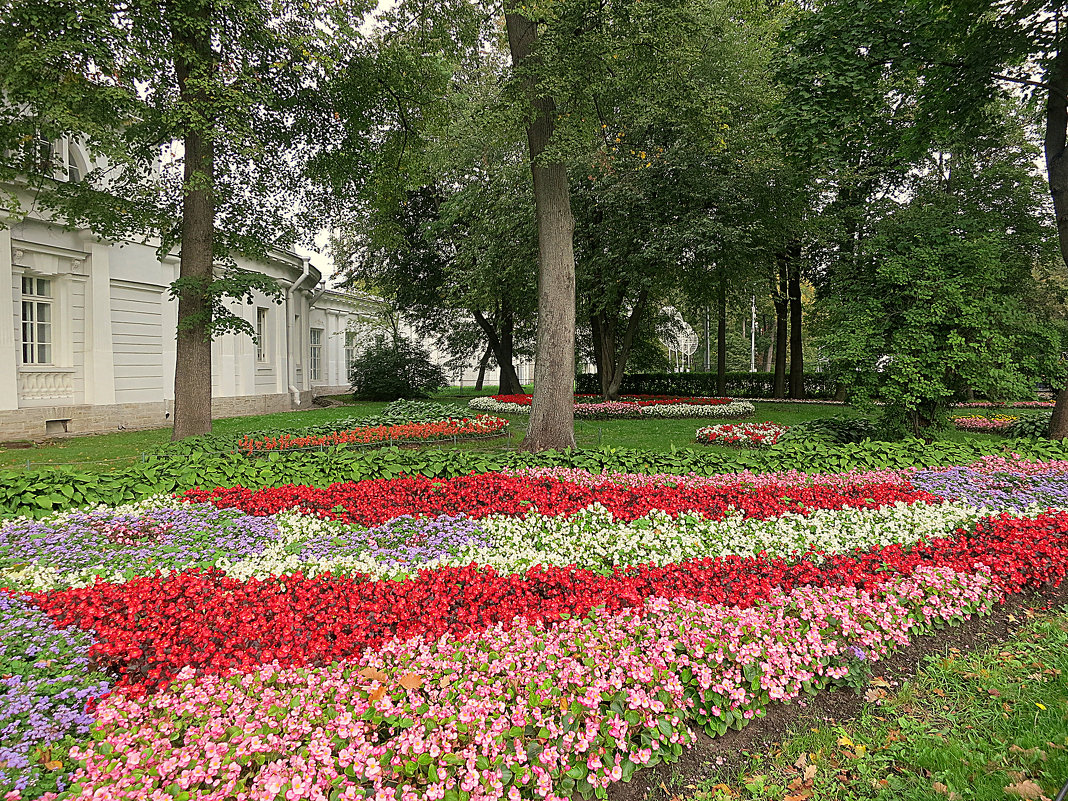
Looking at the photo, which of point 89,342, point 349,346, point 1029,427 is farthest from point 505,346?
point 1029,427

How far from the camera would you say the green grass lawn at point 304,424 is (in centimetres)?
905

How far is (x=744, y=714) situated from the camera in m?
2.50

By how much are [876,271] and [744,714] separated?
8.58 m

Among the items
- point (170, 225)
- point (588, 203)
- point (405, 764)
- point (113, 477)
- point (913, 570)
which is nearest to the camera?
point (405, 764)

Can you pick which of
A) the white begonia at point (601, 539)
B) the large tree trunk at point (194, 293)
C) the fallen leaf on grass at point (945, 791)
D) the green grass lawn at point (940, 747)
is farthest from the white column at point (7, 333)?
the fallen leaf on grass at point (945, 791)

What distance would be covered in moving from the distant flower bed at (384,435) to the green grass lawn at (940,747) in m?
7.21

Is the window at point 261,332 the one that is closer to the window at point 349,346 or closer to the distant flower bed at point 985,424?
the window at point 349,346

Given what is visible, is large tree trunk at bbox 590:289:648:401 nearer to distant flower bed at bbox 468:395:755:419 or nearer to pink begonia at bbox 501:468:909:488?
distant flower bed at bbox 468:395:755:419

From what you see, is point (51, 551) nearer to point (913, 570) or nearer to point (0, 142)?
point (913, 570)

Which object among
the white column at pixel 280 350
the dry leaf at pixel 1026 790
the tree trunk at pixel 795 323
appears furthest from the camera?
the white column at pixel 280 350

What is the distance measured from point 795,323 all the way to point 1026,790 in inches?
835

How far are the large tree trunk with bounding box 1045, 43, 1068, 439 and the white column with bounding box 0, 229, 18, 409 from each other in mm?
18077

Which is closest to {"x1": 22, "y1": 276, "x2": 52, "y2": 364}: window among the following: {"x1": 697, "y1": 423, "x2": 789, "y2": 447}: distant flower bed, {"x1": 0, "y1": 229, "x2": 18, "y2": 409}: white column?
{"x1": 0, "y1": 229, "x2": 18, "y2": 409}: white column

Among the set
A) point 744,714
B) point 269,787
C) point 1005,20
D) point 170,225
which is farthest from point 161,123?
point 1005,20
